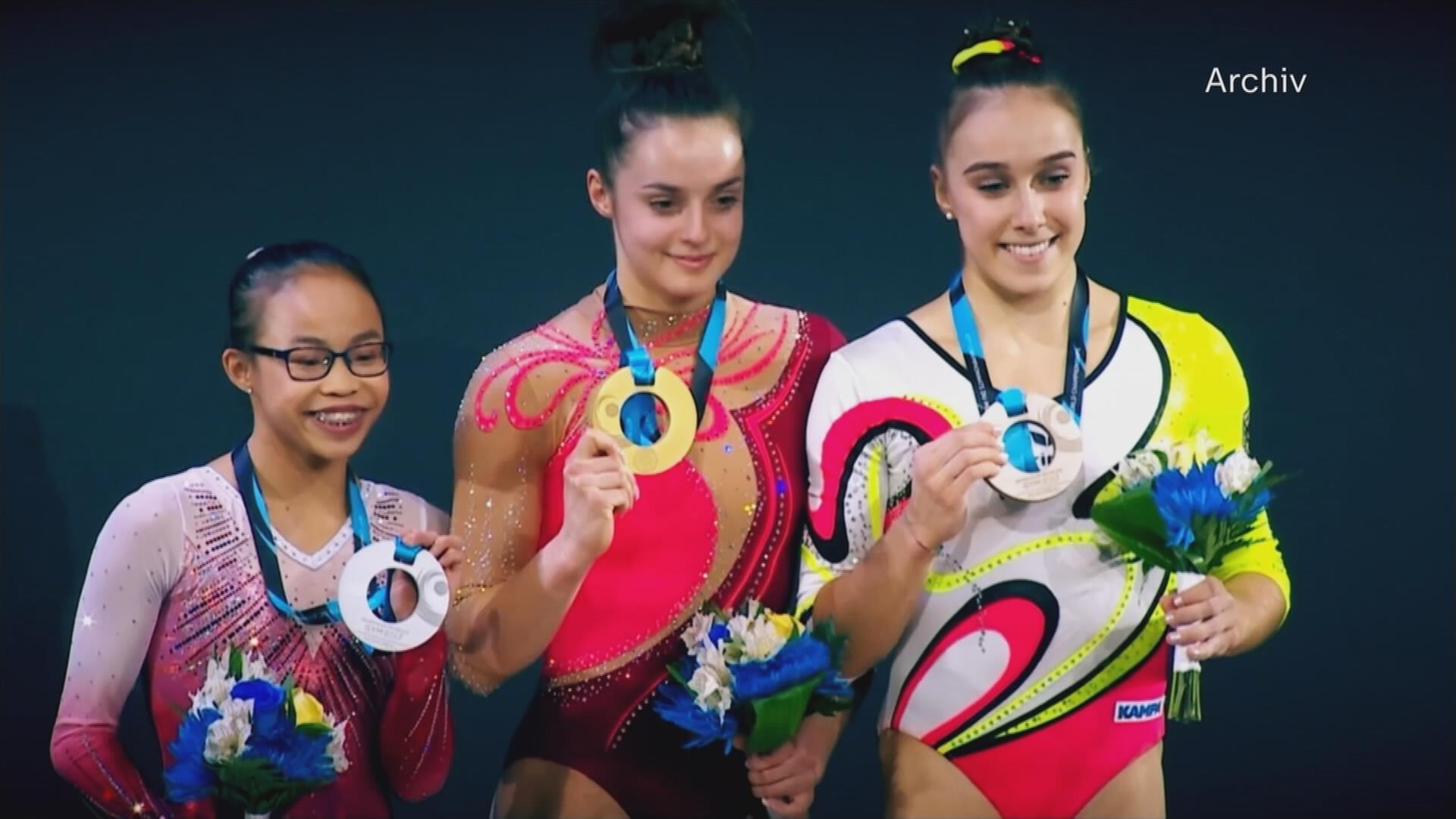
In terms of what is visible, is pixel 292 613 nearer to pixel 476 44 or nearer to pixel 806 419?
pixel 806 419

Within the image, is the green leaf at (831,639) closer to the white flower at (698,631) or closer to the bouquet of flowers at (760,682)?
the bouquet of flowers at (760,682)

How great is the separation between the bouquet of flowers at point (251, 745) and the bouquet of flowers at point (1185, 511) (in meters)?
1.44

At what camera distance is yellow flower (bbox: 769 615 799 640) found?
3250mm

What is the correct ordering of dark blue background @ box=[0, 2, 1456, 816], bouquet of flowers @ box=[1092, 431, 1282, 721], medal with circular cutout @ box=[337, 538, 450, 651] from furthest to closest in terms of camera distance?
dark blue background @ box=[0, 2, 1456, 816]
medal with circular cutout @ box=[337, 538, 450, 651]
bouquet of flowers @ box=[1092, 431, 1282, 721]

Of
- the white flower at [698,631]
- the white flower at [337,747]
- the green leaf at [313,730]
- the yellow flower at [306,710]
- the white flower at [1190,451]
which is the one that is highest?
the white flower at [1190,451]

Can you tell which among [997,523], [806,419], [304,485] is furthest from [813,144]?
[304,485]

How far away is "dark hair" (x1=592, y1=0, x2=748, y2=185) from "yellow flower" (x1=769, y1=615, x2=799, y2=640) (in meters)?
0.90

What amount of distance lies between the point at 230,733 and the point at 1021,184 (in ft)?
5.60

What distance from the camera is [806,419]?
139 inches

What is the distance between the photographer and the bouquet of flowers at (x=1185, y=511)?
312 cm

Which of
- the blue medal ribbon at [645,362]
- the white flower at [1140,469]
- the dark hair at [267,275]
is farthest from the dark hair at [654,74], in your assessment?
the white flower at [1140,469]

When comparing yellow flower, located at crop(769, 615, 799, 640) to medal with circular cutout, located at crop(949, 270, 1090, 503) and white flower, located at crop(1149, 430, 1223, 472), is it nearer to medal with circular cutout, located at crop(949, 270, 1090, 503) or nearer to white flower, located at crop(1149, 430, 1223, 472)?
medal with circular cutout, located at crop(949, 270, 1090, 503)

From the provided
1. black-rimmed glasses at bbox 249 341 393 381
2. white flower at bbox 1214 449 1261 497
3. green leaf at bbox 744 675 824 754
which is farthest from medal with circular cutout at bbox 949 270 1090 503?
black-rimmed glasses at bbox 249 341 393 381

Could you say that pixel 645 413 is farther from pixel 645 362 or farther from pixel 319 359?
pixel 319 359
